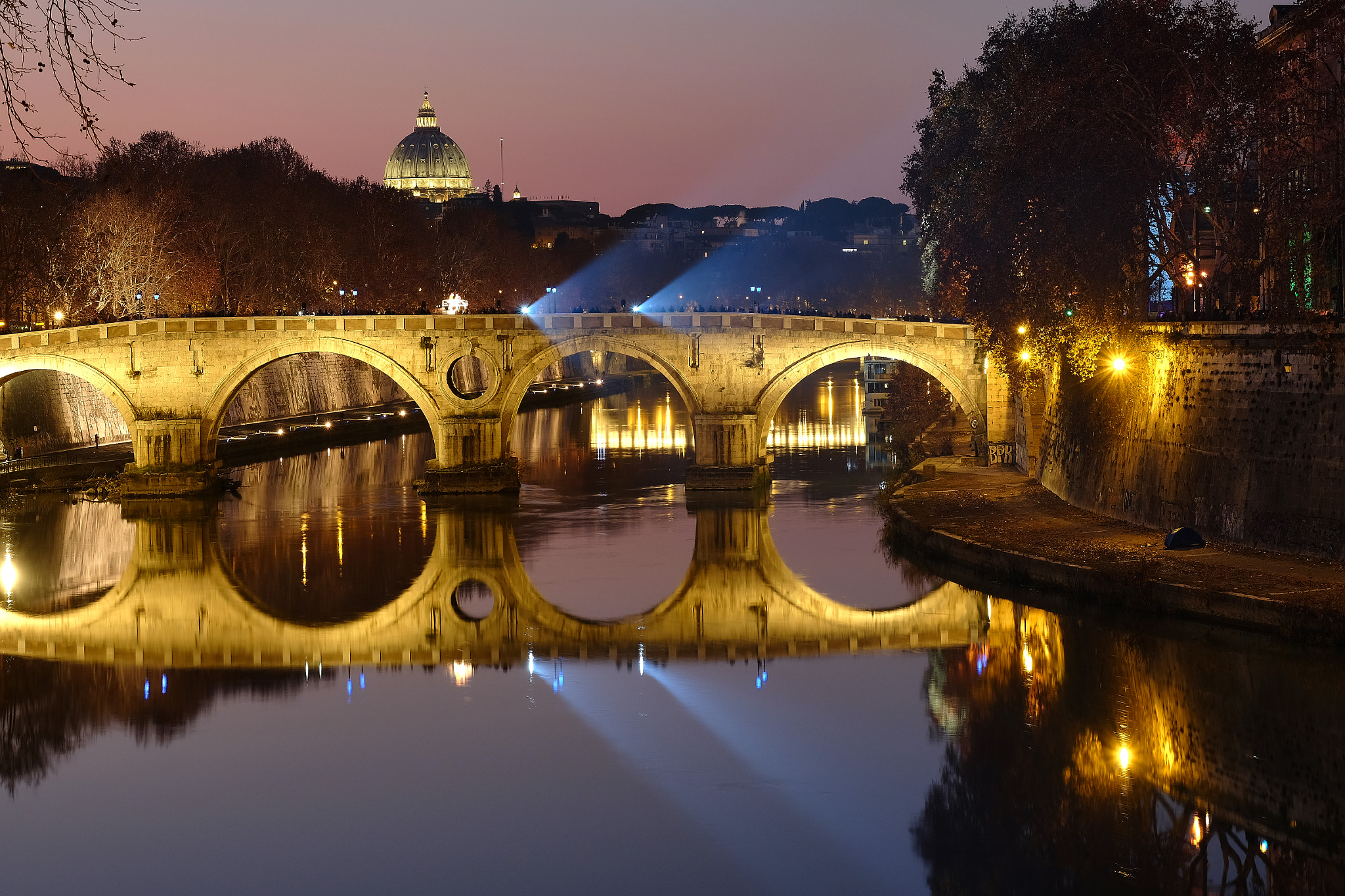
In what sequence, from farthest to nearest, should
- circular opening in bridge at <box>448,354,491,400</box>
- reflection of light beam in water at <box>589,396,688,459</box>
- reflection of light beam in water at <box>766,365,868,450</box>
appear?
circular opening in bridge at <box>448,354,491,400</box> → reflection of light beam in water at <box>589,396,688,459</box> → reflection of light beam in water at <box>766,365,868,450</box>

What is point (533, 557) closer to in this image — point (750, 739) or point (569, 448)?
point (750, 739)

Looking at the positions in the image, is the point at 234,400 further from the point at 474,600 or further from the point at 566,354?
the point at 474,600

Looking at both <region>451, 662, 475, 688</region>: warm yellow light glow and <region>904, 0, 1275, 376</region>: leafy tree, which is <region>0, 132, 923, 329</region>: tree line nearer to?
<region>451, 662, 475, 688</region>: warm yellow light glow

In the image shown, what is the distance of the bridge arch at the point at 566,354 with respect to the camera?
38312 millimetres

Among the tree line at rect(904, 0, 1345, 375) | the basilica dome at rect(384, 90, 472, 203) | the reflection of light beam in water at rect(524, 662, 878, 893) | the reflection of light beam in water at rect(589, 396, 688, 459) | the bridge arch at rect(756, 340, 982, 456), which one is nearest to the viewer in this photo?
the reflection of light beam in water at rect(524, 662, 878, 893)

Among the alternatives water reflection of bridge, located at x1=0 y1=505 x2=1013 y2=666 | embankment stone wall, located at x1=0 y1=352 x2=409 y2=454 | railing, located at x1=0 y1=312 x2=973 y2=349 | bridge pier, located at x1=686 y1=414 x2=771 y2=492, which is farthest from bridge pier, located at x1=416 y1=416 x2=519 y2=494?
embankment stone wall, located at x1=0 y1=352 x2=409 y2=454

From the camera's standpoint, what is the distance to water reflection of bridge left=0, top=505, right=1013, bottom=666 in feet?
76.4

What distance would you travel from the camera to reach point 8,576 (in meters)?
29.4

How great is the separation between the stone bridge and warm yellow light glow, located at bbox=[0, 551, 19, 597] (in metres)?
7.61

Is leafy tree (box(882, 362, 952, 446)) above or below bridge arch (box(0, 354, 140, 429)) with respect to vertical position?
below

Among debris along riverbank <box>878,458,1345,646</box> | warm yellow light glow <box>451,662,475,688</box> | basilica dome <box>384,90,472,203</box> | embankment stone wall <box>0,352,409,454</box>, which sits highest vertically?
basilica dome <box>384,90,472,203</box>

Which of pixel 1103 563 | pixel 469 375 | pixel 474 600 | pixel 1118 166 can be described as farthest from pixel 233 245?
pixel 1103 563

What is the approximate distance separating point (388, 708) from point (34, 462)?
23.0 meters

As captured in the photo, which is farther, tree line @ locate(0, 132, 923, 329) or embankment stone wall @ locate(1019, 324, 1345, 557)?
tree line @ locate(0, 132, 923, 329)
